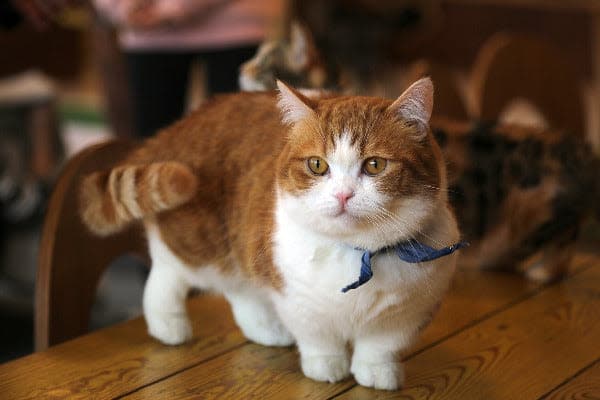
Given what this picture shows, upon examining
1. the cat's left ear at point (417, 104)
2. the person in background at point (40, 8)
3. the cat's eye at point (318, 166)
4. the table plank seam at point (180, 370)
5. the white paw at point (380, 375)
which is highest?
the person in background at point (40, 8)

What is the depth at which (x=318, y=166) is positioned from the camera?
1.07 metres

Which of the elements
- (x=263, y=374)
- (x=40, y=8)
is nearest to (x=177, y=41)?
(x=40, y=8)

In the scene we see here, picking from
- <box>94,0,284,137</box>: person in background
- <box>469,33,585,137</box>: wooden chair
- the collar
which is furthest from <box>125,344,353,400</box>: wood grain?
<box>469,33,585,137</box>: wooden chair

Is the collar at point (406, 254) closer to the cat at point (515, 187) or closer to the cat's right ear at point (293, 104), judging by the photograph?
the cat's right ear at point (293, 104)

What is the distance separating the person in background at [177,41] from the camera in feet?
6.52

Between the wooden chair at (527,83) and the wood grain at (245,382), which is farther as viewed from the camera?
the wooden chair at (527,83)

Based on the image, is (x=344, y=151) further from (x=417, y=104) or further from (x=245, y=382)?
(x=245, y=382)

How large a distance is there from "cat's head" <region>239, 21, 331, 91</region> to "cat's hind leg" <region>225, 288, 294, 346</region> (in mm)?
472

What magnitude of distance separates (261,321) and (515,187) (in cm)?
69

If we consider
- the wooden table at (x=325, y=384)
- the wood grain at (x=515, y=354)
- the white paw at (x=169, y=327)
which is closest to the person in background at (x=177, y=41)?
the wooden table at (x=325, y=384)

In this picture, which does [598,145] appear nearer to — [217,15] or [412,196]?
[217,15]

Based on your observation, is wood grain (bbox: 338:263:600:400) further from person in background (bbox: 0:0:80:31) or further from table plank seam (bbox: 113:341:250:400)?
person in background (bbox: 0:0:80:31)

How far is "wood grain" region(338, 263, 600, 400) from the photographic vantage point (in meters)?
1.22

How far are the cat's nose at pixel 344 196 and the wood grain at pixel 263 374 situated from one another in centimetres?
34
